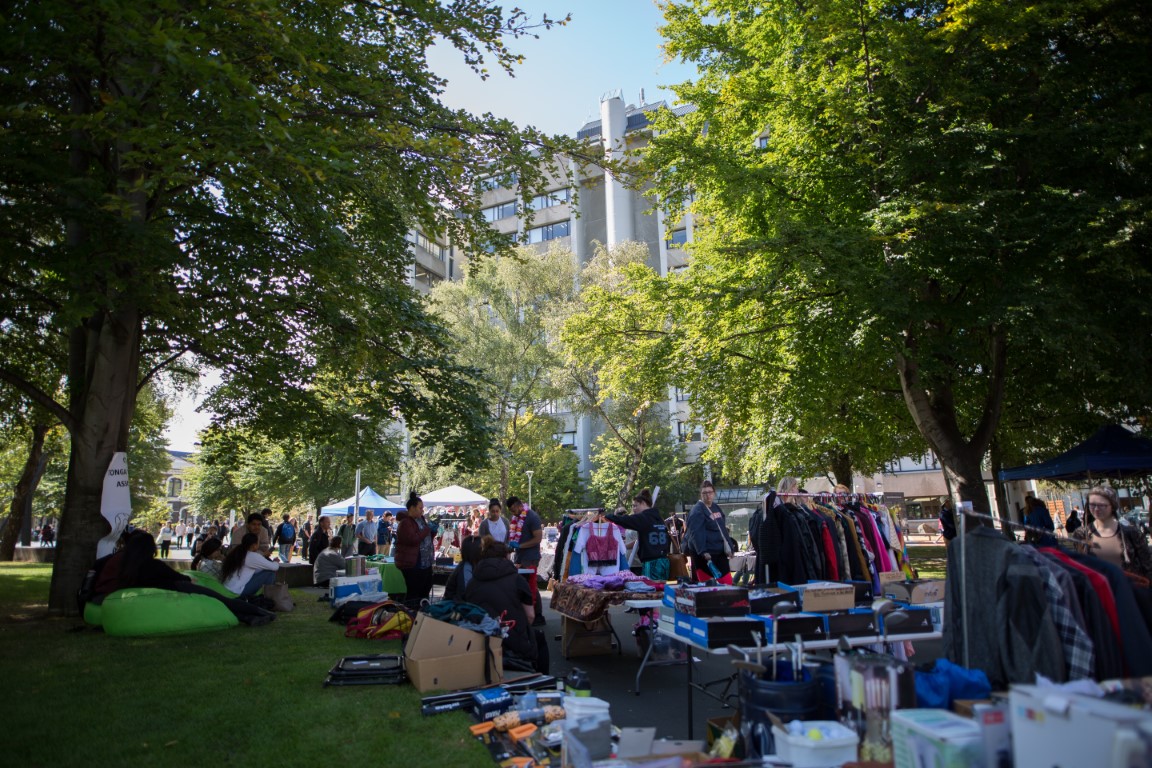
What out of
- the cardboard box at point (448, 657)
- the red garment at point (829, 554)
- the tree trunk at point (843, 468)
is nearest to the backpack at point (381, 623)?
the cardboard box at point (448, 657)

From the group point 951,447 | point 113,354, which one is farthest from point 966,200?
point 113,354

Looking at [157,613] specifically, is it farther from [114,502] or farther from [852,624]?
[852,624]

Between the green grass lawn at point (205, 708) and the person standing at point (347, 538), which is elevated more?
the person standing at point (347, 538)

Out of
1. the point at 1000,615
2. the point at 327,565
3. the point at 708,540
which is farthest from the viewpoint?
the point at 327,565

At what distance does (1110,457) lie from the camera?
13.7m

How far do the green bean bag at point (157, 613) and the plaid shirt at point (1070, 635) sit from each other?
9652 mm

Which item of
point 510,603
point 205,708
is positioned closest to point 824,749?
point 510,603

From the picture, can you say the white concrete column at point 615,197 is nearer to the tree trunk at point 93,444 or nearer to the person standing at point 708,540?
the tree trunk at point 93,444

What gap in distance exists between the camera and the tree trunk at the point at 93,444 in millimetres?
10422

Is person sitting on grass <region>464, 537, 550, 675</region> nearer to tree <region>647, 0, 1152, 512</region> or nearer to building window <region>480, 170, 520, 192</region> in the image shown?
building window <region>480, 170, 520, 192</region>

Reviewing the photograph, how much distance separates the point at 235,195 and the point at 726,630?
8.06 meters

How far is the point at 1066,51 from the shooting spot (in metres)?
12.5

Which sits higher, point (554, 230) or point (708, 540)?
point (554, 230)

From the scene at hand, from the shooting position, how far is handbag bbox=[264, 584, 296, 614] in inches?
463
